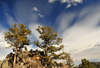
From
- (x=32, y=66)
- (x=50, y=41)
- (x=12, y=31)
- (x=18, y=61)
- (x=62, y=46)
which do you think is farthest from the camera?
(x=50, y=41)

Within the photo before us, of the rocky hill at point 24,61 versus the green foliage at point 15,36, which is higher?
the green foliage at point 15,36

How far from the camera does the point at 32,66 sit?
18.0 metres

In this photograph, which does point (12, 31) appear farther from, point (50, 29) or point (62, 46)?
point (62, 46)

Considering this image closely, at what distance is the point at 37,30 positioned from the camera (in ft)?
80.0

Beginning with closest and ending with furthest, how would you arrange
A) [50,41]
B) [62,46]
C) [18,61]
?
1. [18,61]
2. [62,46]
3. [50,41]

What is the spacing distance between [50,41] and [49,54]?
15.9ft

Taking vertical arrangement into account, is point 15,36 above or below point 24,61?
above

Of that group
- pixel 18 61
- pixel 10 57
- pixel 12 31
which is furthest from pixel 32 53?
pixel 12 31

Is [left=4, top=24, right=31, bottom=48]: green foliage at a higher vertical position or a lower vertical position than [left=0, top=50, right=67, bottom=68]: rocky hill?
higher

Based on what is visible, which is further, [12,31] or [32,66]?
[12,31]

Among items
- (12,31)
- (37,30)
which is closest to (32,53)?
(37,30)

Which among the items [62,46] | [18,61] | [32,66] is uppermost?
[62,46]

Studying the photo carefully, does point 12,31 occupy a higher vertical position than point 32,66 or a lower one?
higher

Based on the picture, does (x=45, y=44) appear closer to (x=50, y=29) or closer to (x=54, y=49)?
(x=54, y=49)
